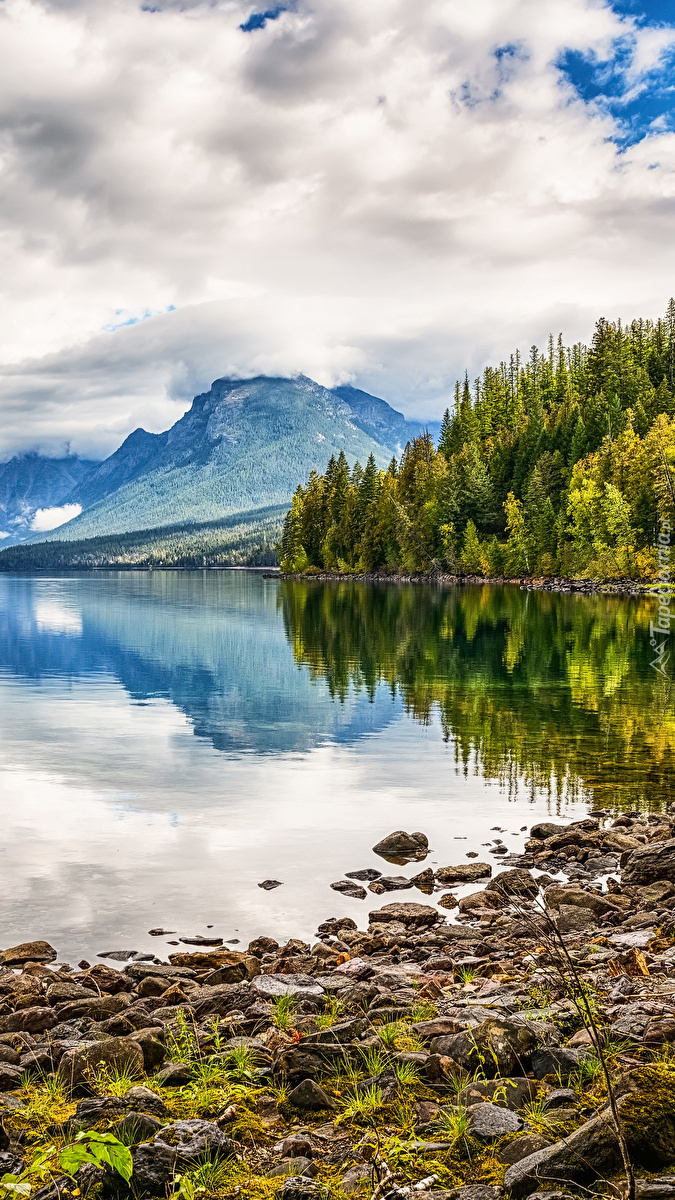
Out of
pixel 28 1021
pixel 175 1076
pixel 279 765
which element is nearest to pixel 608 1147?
pixel 175 1076

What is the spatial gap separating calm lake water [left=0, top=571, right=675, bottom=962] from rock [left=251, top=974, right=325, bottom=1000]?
3.04m

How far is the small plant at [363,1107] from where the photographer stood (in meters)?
7.53

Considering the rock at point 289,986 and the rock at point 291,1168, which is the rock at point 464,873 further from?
the rock at point 291,1168

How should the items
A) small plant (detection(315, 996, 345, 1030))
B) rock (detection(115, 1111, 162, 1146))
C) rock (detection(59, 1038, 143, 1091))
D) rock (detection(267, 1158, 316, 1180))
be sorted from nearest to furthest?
1. rock (detection(267, 1158, 316, 1180))
2. rock (detection(115, 1111, 162, 1146))
3. rock (detection(59, 1038, 143, 1091))
4. small plant (detection(315, 996, 345, 1030))

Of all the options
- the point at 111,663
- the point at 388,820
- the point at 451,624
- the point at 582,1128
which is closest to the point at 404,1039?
the point at 582,1128

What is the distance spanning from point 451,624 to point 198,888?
2199 inches

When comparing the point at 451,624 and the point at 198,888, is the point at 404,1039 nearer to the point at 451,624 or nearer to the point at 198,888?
the point at 198,888

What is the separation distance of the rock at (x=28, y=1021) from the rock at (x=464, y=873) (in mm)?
8464

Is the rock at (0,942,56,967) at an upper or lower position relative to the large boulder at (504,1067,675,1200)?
lower

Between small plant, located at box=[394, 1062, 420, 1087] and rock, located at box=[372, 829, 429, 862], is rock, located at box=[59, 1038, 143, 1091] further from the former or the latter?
rock, located at box=[372, 829, 429, 862]

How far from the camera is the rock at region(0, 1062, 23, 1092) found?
852 centimetres

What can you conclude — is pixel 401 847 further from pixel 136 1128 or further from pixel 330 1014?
pixel 136 1128

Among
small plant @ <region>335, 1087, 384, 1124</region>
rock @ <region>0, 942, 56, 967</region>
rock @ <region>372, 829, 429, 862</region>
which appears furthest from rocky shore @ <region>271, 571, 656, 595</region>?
small plant @ <region>335, 1087, 384, 1124</region>

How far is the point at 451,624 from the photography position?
71.7 meters
